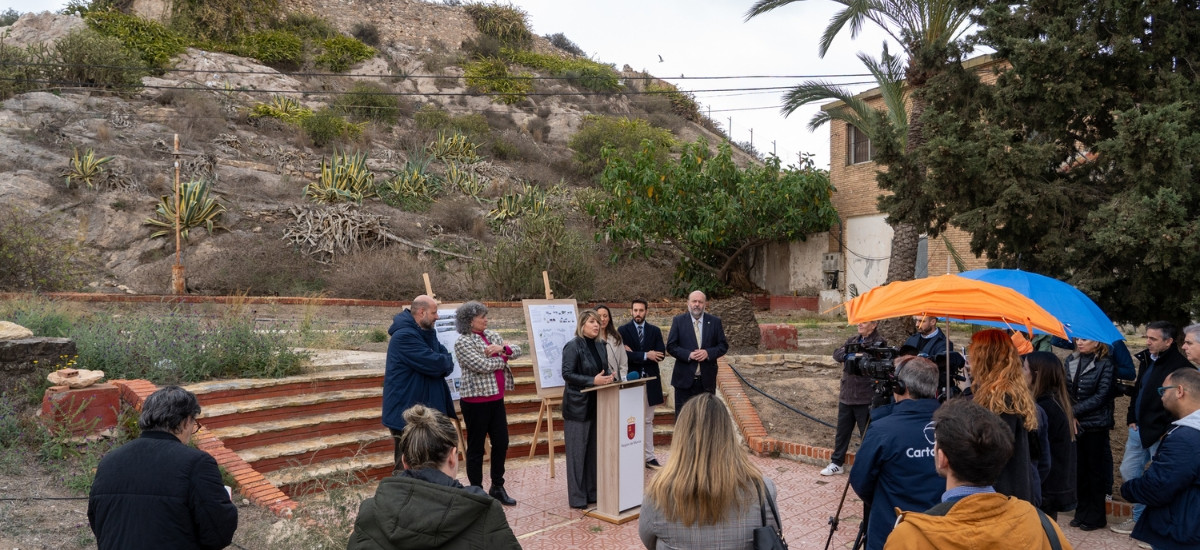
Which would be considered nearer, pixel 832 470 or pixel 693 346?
pixel 832 470

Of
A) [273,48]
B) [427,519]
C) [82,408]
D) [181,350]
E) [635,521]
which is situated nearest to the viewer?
[427,519]

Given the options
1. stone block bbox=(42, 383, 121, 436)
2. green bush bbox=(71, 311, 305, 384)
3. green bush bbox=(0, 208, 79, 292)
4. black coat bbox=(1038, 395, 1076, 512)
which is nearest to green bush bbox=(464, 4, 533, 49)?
green bush bbox=(0, 208, 79, 292)

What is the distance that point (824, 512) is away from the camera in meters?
6.18

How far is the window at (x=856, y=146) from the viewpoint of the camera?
19969 mm

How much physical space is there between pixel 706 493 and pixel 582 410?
12.1 feet

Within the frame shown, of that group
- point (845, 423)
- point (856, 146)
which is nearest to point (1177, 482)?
point (845, 423)

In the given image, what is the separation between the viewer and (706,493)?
252cm

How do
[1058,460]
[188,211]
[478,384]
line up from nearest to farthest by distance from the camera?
[1058,460]
[478,384]
[188,211]

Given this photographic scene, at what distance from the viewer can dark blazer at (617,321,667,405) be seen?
24.3ft

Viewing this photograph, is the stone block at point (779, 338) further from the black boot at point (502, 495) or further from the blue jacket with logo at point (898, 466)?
the blue jacket with logo at point (898, 466)

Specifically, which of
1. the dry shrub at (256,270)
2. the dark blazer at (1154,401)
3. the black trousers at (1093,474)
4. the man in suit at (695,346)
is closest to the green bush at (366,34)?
the dry shrub at (256,270)

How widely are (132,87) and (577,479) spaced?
2601 cm

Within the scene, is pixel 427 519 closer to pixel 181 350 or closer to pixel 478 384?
pixel 478 384

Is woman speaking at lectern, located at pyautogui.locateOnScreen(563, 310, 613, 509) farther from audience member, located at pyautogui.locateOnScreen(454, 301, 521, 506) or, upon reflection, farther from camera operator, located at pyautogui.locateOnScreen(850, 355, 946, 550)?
camera operator, located at pyautogui.locateOnScreen(850, 355, 946, 550)
